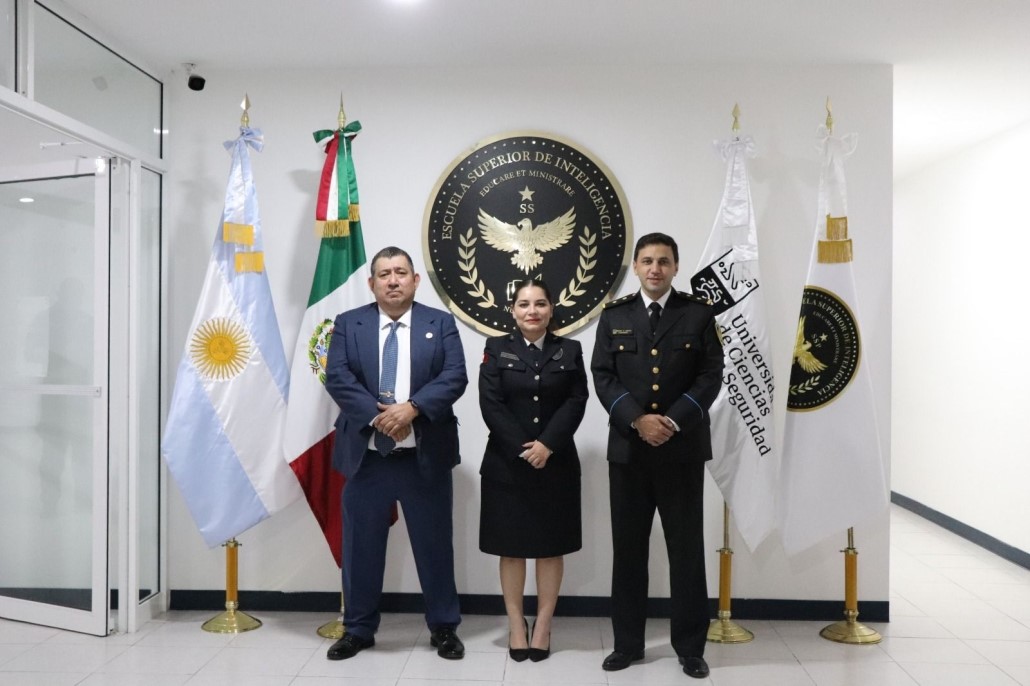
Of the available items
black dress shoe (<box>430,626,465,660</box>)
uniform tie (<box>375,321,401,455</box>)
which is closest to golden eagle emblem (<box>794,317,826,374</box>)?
uniform tie (<box>375,321,401,455</box>)

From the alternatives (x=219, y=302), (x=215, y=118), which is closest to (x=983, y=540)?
(x=219, y=302)

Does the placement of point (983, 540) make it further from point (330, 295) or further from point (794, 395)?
point (330, 295)

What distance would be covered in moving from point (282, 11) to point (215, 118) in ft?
2.95

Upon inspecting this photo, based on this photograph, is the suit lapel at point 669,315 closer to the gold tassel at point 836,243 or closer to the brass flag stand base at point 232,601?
the gold tassel at point 836,243

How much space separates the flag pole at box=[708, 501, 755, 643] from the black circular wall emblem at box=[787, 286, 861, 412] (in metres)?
0.59

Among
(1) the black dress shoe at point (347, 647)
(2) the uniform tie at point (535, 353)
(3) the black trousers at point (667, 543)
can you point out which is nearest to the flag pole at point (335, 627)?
(1) the black dress shoe at point (347, 647)

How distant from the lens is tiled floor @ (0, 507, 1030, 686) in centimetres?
304

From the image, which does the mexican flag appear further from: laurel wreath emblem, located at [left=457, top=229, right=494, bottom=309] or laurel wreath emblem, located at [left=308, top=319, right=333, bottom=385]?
laurel wreath emblem, located at [left=457, top=229, right=494, bottom=309]

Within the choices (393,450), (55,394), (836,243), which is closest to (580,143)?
(836,243)

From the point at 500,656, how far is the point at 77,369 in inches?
86.1

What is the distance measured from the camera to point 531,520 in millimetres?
3152

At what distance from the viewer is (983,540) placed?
17.2 ft

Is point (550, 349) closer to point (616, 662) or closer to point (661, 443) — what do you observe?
point (661, 443)

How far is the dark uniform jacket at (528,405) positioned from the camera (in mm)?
3143
